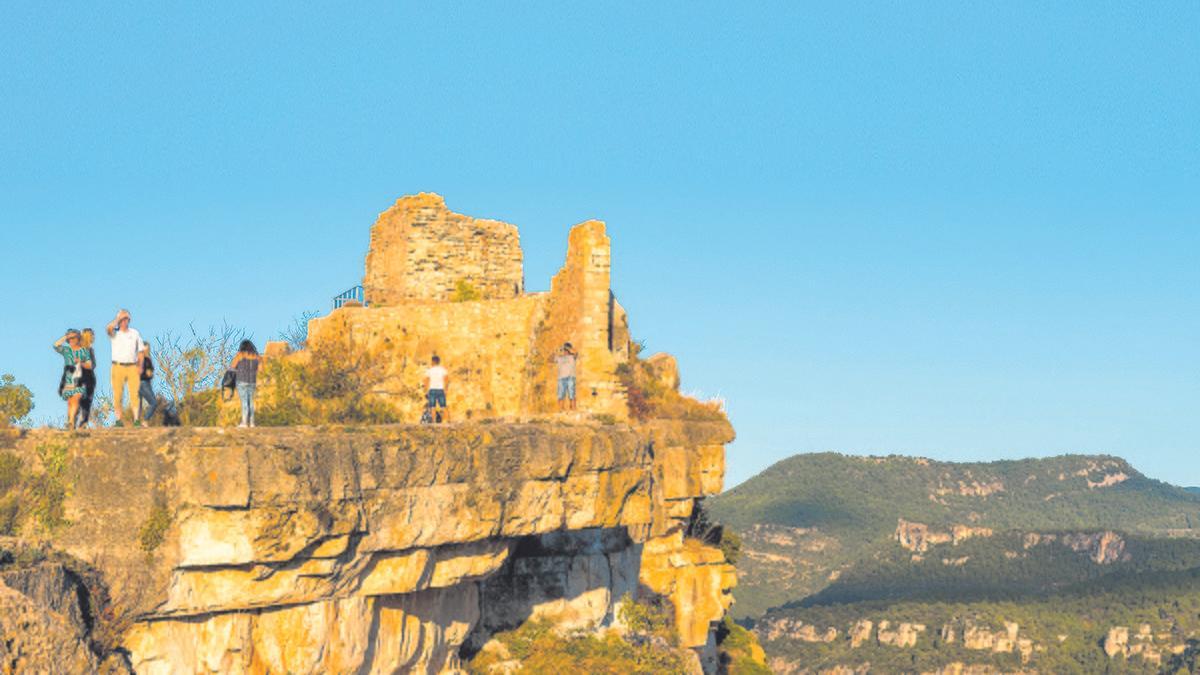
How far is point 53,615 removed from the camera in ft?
62.5

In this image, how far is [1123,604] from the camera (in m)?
156

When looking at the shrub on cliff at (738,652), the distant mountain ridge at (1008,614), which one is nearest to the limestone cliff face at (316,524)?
the shrub on cliff at (738,652)

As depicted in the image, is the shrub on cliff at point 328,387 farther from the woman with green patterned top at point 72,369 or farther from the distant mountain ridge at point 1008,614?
the distant mountain ridge at point 1008,614

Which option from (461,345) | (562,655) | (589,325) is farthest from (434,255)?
(562,655)

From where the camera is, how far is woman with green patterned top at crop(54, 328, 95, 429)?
905 inches

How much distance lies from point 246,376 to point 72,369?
10.1 ft

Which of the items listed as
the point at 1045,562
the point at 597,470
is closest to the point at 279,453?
the point at 597,470

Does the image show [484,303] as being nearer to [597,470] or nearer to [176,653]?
[597,470]

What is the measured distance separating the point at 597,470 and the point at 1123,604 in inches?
5541

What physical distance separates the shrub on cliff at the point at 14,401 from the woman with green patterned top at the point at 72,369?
1710mm

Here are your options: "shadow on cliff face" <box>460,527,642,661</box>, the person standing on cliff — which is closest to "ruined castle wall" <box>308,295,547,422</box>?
the person standing on cliff

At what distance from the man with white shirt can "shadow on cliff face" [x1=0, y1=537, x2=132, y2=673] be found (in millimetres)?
3916

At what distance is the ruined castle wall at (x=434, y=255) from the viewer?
44.7 meters

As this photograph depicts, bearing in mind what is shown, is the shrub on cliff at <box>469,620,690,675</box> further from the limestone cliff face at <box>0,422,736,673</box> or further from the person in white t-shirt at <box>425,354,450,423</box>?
the person in white t-shirt at <box>425,354,450,423</box>
